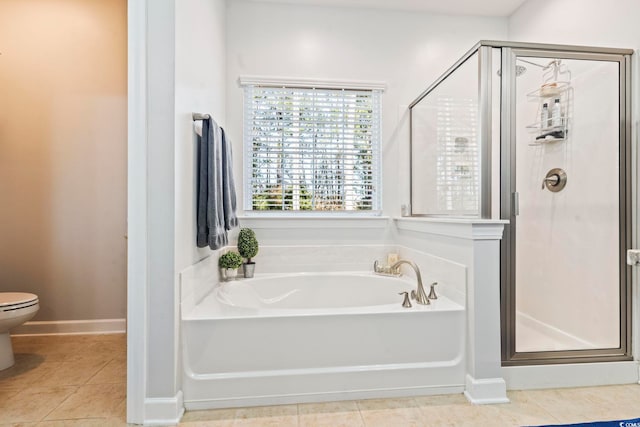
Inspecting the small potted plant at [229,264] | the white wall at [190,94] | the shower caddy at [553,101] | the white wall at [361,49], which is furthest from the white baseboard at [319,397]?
the shower caddy at [553,101]

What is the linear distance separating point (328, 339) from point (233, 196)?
1.18 m

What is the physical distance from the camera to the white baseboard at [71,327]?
2.81 m

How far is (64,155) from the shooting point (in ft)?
9.23

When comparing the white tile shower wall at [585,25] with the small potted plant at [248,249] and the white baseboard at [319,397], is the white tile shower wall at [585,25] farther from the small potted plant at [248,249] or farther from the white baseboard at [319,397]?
the small potted plant at [248,249]

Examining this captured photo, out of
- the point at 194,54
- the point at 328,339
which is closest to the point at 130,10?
the point at 194,54

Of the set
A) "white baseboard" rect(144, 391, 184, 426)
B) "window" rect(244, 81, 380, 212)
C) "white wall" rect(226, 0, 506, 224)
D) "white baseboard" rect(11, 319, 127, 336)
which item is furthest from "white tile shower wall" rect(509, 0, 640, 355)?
"white baseboard" rect(11, 319, 127, 336)

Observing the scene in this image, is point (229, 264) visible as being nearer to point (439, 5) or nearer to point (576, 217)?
point (576, 217)

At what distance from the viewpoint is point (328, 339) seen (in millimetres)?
1845

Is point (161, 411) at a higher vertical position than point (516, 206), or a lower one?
lower

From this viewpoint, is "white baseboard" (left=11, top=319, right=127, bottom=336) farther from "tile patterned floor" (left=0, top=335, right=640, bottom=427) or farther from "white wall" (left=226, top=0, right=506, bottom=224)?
"white wall" (left=226, top=0, right=506, bottom=224)

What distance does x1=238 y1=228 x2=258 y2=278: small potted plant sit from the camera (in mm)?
2713

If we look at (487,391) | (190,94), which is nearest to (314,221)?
(190,94)

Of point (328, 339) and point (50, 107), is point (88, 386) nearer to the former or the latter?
point (328, 339)

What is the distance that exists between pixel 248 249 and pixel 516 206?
73.0 inches
